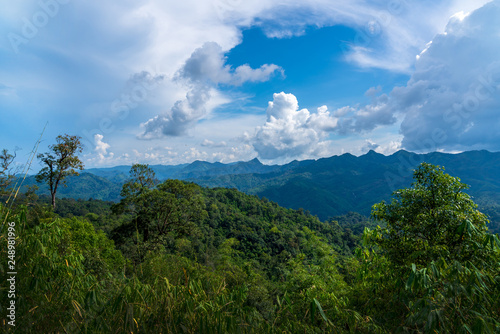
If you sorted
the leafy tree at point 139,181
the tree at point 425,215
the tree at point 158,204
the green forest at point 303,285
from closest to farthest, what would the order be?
the green forest at point 303,285 → the tree at point 425,215 → the tree at point 158,204 → the leafy tree at point 139,181

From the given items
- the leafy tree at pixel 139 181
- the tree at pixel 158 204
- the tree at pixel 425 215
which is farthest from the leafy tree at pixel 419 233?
the leafy tree at pixel 139 181

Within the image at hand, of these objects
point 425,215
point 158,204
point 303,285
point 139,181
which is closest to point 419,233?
point 425,215

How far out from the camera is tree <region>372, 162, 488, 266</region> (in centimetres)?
570

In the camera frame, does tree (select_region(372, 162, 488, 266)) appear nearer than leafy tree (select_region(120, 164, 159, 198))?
Yes

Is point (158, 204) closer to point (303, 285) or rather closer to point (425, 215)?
point (303, 285)

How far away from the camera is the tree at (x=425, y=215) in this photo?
224 inches

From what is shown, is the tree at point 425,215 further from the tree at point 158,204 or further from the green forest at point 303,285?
the tree at point 158,204

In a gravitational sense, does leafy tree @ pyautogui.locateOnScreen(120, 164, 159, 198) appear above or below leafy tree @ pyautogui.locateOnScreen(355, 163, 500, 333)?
above

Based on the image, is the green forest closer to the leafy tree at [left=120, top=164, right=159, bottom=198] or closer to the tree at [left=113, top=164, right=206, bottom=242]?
the tree at [left=113, top=164, right=206, bottom=242]

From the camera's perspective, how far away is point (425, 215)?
19.9 ft

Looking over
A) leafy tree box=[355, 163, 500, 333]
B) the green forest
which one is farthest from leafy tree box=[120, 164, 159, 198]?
leafy tree box=[355, 163, 500, 333]

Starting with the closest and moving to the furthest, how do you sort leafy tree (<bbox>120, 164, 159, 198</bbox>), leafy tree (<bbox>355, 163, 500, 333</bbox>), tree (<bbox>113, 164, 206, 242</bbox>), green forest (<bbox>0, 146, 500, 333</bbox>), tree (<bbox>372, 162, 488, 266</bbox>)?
green forest (<bbox>0, 146, 500, 333</bbox>)
leafy tree (<bbox>355, 163, 500, 333</bbox>)
tree (<bbox>372, 162, 488, 266</bbox>)
tree (<bbox>113, 164, 206, 242</bbox>)
leafy tree (<bbox>120, 164, 159, 198</bbox>)

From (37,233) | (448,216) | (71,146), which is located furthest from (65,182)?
(448,216)

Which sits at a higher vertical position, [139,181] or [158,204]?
[139,181]
